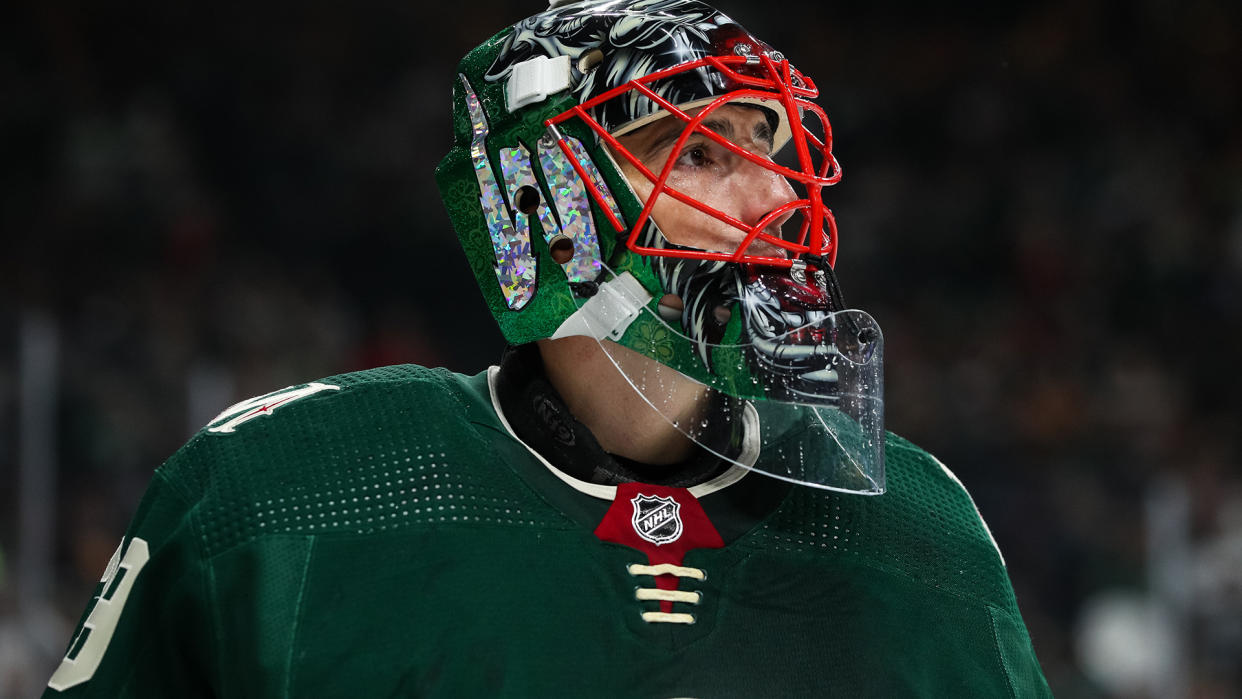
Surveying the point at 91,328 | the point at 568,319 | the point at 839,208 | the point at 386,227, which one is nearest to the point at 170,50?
the point at 386,227

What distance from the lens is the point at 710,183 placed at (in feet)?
4.88

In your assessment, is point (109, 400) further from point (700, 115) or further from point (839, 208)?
point (839, 208)

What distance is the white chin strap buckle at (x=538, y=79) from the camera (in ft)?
4.91

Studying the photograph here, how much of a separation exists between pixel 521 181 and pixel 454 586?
1.53 feet

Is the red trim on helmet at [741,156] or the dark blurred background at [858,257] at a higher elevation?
the red trim on helmet at [741,156]

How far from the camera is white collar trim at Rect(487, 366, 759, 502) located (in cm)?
142

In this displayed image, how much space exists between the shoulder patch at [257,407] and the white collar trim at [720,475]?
0.20m

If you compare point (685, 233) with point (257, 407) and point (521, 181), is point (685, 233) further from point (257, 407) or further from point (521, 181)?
point (257, 407)

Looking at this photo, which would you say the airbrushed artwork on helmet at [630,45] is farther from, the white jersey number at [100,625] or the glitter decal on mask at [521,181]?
the white jersey number at [100,625]

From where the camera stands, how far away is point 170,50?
4.97 meters

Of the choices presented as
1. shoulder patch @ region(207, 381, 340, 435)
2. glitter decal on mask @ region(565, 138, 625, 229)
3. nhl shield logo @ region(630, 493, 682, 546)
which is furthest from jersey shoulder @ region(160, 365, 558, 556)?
glitter decal on mask @ region(565, 138, 625, 229)

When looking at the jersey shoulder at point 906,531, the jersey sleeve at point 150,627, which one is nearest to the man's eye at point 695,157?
the jersey shoulder at point 906,531

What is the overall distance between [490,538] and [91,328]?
282 cm

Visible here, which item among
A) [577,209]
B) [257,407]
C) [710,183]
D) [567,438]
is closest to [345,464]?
[257,407]
